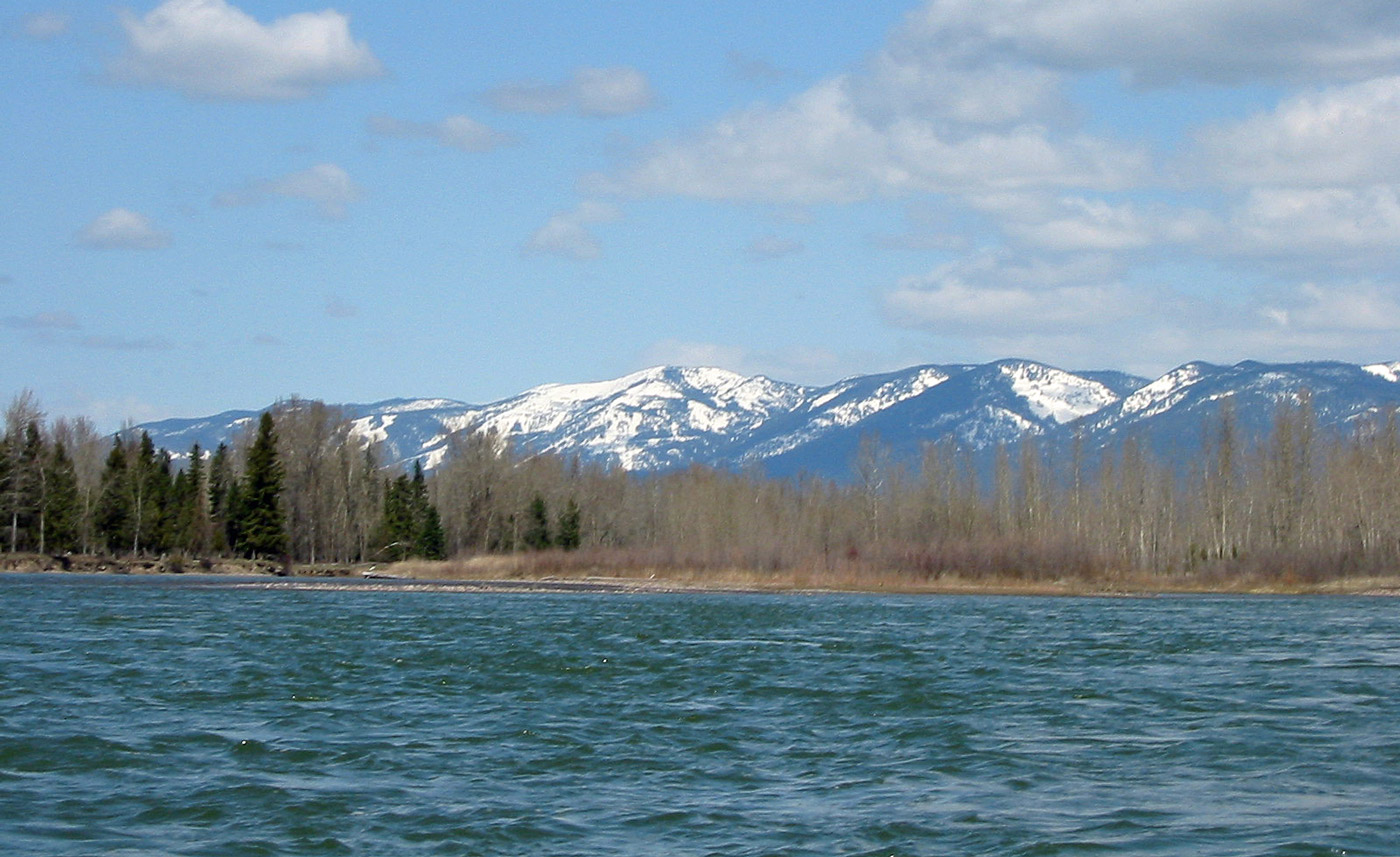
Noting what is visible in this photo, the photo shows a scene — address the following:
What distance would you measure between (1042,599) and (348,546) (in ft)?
193

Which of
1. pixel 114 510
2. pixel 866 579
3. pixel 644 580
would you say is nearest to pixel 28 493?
pixel 114 510

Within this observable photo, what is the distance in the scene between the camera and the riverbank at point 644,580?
295ft

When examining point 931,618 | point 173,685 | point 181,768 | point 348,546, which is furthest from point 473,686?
point 348,546

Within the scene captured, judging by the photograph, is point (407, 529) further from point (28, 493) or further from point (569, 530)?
point (28, 493)

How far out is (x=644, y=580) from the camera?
101750 millimetres

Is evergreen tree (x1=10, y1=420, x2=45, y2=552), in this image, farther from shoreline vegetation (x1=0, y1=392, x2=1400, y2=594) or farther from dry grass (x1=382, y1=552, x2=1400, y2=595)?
dry grass (x1=382, y1=552, x2=1400, y2=595)

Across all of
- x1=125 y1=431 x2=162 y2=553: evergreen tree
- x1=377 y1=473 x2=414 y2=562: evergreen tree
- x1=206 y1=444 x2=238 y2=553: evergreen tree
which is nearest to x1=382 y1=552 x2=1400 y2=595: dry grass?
x1=377 y1=473 x2=414 y2=562: evergreen tree

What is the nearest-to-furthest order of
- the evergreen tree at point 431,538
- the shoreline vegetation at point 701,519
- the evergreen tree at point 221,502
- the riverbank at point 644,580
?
1. the riverbank at point 644,580
2. the shoreline vegetation at point 701,519
3. the evergreen tree at point 221,502
4. the evergreen tree at point 431,538

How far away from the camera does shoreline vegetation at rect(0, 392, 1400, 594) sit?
96750 mm

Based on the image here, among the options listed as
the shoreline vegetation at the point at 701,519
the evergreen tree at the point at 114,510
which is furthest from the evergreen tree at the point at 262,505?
the evergreen tree at the point at 114,510

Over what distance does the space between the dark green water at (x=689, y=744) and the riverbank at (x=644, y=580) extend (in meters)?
44.9

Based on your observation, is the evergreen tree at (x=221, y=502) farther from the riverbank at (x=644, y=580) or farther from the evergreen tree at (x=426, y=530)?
the evergreen tree at (x=426, y=530)

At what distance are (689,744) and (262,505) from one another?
88.4 metres

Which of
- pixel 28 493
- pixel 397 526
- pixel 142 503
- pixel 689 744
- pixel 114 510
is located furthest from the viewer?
pixel 397 526
